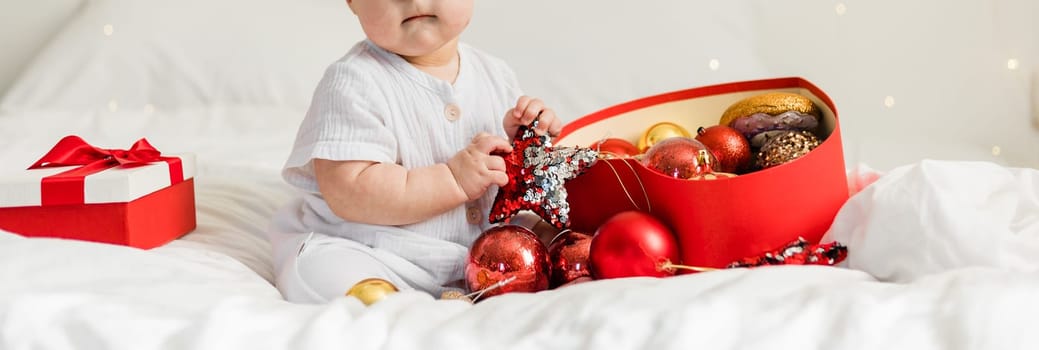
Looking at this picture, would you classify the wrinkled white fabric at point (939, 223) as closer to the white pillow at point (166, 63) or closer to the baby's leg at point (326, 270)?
the baby's leg at point (326, 270)

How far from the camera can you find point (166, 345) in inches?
29.8

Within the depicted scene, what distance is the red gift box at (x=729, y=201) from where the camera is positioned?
102 centimetres

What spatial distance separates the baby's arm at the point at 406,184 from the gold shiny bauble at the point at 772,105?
13.9 inches

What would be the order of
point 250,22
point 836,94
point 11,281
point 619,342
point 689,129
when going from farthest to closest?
point 250,22 → point 836,94 → point 689,129 → point 11,281 → point 619,342

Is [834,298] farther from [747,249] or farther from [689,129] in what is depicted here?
[689,129]

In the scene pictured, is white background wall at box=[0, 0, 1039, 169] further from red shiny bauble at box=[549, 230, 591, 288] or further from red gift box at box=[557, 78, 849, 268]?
red shiny bauble at box=[549, 230, 591, 288]

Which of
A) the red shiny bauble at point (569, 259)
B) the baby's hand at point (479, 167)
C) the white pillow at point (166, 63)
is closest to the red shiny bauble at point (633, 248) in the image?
the red shiny bauble at point (569, 259)

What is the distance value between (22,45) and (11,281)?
5.88 feet

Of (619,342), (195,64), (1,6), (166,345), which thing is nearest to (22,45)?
(1,6)

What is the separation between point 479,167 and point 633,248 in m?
0.21

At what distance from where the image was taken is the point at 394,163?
1.12m

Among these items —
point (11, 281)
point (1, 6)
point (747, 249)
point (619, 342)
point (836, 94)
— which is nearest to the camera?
point (619, 342)

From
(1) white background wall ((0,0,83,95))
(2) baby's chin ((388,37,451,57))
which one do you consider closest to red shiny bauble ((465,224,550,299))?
(2) baby's chin ((388,37,451,57))

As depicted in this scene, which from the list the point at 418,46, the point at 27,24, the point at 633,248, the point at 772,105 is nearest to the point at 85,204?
the point at 418,46
